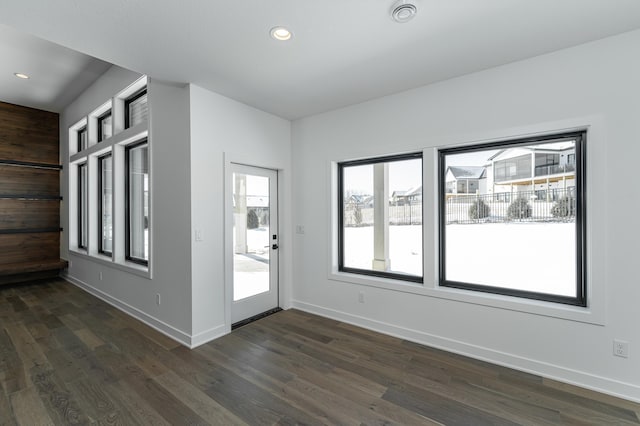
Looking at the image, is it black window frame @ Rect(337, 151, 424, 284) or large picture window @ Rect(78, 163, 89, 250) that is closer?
black window frame @ Rect(337, 151, 424, 284)

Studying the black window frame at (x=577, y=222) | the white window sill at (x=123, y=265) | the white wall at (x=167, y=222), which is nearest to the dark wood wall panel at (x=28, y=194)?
the white window sill at (x=123, y=265)

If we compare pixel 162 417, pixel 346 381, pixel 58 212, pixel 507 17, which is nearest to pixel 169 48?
pixel 507 17

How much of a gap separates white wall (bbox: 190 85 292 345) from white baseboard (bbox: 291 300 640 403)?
155 centimetres

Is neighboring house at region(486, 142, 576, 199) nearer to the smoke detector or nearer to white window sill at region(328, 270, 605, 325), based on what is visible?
white window sill at region(328, 270, 605, 325)

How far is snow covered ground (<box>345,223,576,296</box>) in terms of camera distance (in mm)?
2521

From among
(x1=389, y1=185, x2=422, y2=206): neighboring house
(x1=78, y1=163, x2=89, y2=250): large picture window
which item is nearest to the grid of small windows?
(x1=78, y1=163, x2=89, y2=250): large picture window

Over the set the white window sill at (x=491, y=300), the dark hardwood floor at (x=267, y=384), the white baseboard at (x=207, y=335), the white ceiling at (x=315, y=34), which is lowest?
the dark hardwood floor at (x=267, y=384)

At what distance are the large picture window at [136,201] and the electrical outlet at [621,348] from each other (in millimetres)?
4998

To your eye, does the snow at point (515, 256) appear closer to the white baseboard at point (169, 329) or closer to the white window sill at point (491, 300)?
the white window sill at point (491, 300)

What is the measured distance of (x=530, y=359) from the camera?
2.50m

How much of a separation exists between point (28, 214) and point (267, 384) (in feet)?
20.8

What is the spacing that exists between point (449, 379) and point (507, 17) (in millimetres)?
2820

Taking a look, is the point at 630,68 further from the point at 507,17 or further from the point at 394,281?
the point at 394,281

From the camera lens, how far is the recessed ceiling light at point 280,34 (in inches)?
82.3
